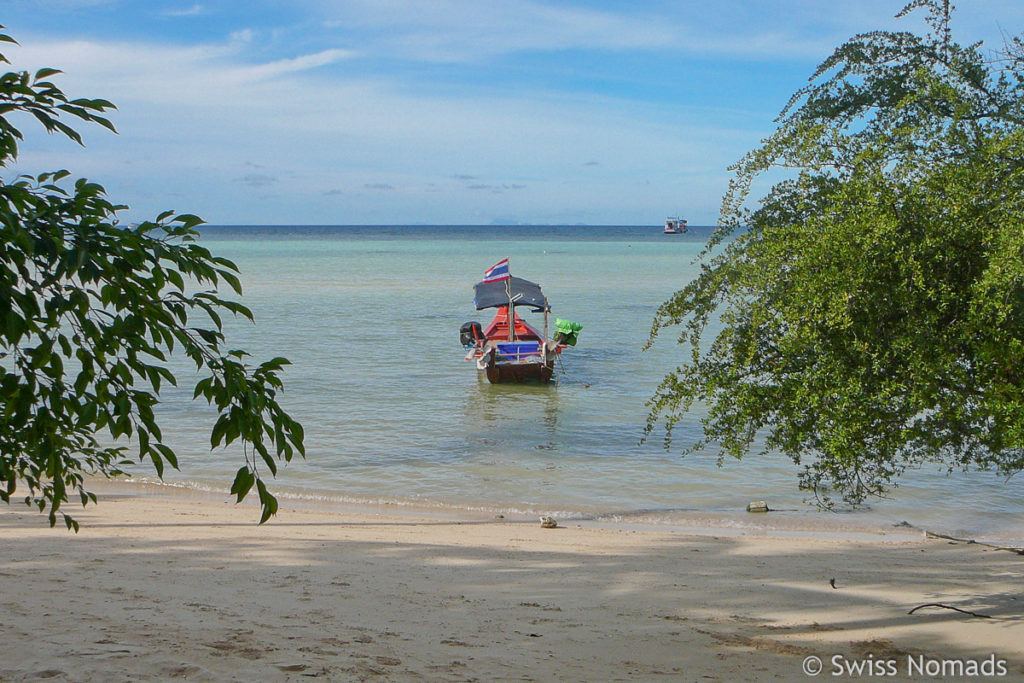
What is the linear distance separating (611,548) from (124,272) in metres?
7.89

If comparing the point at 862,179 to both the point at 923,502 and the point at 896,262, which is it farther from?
the point at 923,502

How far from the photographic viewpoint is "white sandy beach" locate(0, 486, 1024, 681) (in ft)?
18.7

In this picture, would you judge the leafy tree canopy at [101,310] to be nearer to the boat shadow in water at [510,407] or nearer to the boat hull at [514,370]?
the boat shadow in water at [510,407]

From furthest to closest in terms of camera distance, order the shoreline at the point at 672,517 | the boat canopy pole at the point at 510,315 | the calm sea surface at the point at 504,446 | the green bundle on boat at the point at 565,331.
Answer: the boat canopy pole at the point at 510,315
the green bundle on boat at the point at 565,331
the calm sea surface at the point at 504,446
the shoreline at the point at 672,517

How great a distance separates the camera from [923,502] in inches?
518

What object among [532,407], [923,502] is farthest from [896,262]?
[532,407]

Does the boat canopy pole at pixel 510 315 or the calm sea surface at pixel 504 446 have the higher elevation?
the boat canopy pole at pixel 510 315

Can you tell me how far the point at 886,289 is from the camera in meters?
5.52

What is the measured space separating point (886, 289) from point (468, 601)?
4.16 metres

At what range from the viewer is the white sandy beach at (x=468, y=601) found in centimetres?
570

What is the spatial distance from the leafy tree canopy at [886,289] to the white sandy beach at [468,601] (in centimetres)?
155

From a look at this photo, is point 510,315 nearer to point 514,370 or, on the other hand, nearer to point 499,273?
point 499,273

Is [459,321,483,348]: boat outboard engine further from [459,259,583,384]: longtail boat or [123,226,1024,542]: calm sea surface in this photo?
[123,226,1024,542]: calm sea surface

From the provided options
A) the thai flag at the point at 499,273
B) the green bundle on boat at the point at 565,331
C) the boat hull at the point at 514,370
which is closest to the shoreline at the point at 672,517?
the boat hull at the point at 514,370
